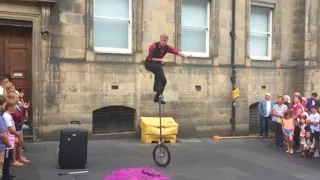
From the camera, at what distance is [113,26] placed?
12.7 m

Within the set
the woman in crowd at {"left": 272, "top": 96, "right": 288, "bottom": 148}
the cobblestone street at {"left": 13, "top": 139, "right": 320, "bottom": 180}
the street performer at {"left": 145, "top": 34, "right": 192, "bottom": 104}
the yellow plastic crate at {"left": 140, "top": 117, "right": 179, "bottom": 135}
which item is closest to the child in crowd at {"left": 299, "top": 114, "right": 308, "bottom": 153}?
the cobblestone street at {"left": 13, "top": 139, "right": 320, "bottom": 180}

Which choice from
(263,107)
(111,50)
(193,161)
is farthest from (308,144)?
(111,50)

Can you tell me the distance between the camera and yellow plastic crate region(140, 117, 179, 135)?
12.2 m

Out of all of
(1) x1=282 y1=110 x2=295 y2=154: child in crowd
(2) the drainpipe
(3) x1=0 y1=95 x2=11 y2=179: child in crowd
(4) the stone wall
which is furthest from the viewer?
(2) the drainpipe

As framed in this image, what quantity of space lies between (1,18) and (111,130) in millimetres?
4812

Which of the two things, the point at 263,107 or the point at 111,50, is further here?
the point at 263,107

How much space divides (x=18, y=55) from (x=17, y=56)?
0.05 meters

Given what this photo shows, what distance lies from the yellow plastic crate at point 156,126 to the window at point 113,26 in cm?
236

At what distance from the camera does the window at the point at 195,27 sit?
1408cm

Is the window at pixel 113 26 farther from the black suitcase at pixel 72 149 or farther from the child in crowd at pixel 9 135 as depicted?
the child in crowd at pixel 9 135

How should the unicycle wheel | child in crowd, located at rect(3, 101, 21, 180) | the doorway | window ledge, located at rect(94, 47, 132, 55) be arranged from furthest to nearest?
1. window ledge, located at rect(94, 47, 132, 55)
2. the doorway
3. the unicycle wheel
4. child in crowd, located at rect(3, 101, 21, 180)

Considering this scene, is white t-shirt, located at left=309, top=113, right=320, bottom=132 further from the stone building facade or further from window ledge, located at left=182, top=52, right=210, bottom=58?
window ledge, located at left=182, top=52, right=210, bottom=58

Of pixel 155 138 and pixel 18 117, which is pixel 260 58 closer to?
pixel 155 138

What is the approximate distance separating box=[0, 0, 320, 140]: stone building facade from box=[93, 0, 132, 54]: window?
3 centimetres
